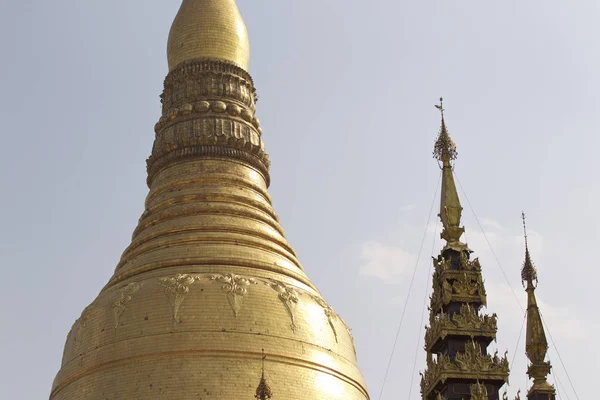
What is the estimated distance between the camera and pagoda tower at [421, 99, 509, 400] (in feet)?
83.8

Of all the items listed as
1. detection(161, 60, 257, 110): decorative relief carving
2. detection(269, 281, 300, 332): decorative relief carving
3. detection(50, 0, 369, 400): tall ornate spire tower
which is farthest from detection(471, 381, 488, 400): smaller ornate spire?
detection(161, 60, 257, 110): decorative relief carving

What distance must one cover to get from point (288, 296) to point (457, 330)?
505cm

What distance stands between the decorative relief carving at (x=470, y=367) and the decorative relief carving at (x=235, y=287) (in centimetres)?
558

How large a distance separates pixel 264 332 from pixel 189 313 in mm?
1791

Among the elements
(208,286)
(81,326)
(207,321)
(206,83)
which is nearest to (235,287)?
(208,286)

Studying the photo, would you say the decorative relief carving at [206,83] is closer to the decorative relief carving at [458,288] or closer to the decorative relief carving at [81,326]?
the decorative relief carving at [81,326]

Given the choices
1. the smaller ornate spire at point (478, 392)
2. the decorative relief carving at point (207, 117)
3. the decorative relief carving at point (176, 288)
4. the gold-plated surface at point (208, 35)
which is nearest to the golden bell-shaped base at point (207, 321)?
the decorative relief carving at point (176, 288)

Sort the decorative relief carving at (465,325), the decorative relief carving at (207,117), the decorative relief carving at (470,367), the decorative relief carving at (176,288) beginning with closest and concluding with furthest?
the decorative relief carving at (176,288)
the decorative relief carving at (470,367)
the decorative relief carving at (465,325)
the decorative relief carving at (207,117)

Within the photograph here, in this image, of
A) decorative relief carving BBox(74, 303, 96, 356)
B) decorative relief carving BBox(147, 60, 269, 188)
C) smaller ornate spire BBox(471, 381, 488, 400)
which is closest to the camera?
decorative relief carving BBox(74, 303, 96, 356)

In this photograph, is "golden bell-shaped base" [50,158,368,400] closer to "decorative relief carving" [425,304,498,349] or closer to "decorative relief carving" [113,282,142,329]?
"decorative relief carving" [113,282,142,329]

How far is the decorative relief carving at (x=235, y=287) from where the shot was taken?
76.6 ft

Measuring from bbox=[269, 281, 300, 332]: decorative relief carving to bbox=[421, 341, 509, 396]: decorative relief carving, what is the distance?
444cm

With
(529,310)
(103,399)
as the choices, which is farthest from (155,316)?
→ (529,310)

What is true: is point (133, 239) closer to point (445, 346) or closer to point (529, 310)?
point (445, 346)
